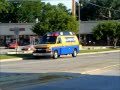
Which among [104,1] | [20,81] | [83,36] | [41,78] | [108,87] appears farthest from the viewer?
[104,1]

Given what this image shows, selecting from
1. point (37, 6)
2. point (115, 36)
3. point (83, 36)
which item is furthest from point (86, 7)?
point (115, 36)

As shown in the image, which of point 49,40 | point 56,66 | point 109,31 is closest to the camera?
point 56,66

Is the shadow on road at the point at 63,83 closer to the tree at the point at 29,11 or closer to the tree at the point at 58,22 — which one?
the tree at the point at 58,22

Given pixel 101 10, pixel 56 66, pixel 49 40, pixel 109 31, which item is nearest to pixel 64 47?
pixel 49 40

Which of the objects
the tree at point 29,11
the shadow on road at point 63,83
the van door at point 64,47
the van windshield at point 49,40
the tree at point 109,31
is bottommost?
the shadow on road at point 63,83

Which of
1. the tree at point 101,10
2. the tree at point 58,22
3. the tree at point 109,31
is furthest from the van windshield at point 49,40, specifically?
the tree at point 101,10

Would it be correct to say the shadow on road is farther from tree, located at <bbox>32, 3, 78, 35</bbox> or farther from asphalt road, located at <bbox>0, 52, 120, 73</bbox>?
tree, located at <bbox>32, 3, 78, 35</bbox>

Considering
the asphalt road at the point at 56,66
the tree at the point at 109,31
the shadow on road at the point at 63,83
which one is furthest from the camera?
the tree at the point at 109,31

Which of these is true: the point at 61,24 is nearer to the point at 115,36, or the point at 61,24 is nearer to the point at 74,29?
the point at 74,29

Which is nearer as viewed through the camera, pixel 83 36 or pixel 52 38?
pixel 52 38

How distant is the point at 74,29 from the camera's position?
62781mm

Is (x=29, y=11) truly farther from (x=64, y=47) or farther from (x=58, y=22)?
(x=64, y=47)

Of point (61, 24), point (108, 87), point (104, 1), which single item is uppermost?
point (104, 1)

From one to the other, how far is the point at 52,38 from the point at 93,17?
321ft
